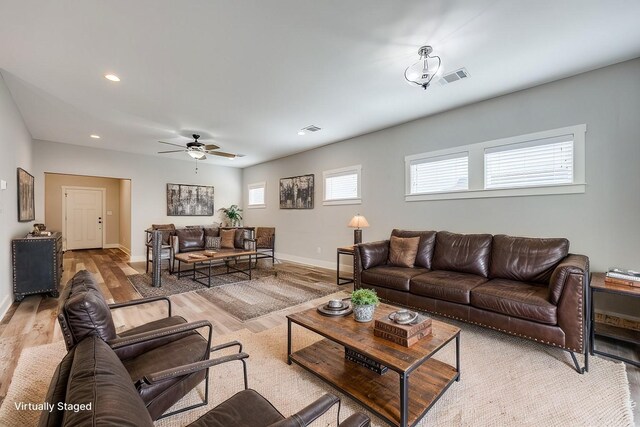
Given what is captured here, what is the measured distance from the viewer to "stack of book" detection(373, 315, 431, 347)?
1773 mm

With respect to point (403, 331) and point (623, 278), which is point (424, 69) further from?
point (623, 278)

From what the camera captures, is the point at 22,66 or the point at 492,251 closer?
the point at 22,66

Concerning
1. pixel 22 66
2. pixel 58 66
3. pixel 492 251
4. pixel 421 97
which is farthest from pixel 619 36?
pixel 22 66

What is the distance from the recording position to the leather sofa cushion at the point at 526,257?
9.52 ft

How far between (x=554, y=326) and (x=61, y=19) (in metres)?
Answer: 4.73

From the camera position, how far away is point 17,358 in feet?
7.71

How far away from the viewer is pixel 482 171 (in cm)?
387

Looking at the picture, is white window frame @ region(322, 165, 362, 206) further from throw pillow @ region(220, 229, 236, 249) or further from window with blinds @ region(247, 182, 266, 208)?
window with blinds @ region(247, 182, 266, 208)

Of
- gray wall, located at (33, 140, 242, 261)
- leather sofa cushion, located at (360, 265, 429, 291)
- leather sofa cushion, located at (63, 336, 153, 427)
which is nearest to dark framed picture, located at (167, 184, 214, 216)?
gray wall, located at (33, 140, 242, 261)

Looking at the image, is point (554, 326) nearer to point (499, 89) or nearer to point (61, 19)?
point (499, 89)

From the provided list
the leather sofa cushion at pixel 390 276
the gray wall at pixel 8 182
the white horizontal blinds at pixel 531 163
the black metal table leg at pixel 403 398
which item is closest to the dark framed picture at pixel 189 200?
the gray wall at pixel 8 182

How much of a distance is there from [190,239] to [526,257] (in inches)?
236

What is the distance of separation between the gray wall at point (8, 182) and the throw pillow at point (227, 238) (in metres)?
3.12

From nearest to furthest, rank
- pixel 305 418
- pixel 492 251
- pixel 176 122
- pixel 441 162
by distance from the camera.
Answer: pixel 305 418 → pixel 492 251 → pixel 441 162 → pixel 176 122
